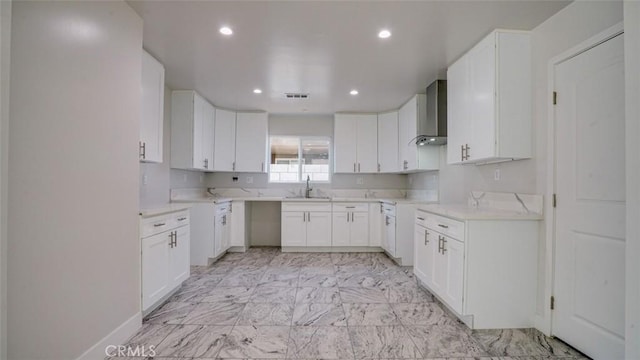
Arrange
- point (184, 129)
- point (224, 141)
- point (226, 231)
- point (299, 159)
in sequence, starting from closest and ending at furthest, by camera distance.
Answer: point (184, 129) < point (226, 231) < point (224, 141) < point (299, 159)

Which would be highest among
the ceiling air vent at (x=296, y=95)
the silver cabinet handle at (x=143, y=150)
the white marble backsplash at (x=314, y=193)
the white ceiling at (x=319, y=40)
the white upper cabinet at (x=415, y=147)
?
the white ceiling at (x=319, y=40)

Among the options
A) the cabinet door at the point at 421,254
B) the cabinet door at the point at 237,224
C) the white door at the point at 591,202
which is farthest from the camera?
the cabinet door at the point at 237,224

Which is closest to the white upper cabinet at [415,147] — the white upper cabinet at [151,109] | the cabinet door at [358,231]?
the cabinet door at [358,231]

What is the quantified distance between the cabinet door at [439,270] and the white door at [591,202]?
29.3 inches

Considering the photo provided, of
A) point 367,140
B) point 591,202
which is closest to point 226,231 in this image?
point 367,140

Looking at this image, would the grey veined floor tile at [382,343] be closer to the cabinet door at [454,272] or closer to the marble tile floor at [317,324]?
the marble tile floor at [317,324]

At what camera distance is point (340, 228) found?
4594mm

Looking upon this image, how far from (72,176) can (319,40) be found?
205cm

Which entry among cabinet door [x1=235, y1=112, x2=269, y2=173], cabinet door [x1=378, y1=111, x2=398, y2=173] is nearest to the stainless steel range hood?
cabinet door [x1=378, y1=111, x2=398, y2=173]

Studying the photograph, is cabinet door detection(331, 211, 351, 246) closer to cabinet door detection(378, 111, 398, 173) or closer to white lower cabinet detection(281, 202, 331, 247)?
white lower cabinet detection(281, 202, 331, 247)

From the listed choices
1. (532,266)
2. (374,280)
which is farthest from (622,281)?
(374,280)

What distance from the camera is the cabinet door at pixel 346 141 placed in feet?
16.1

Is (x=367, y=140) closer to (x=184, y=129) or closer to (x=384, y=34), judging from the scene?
(x=384, y=34)

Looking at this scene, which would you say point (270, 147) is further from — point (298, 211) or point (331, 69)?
point (331, 69)
